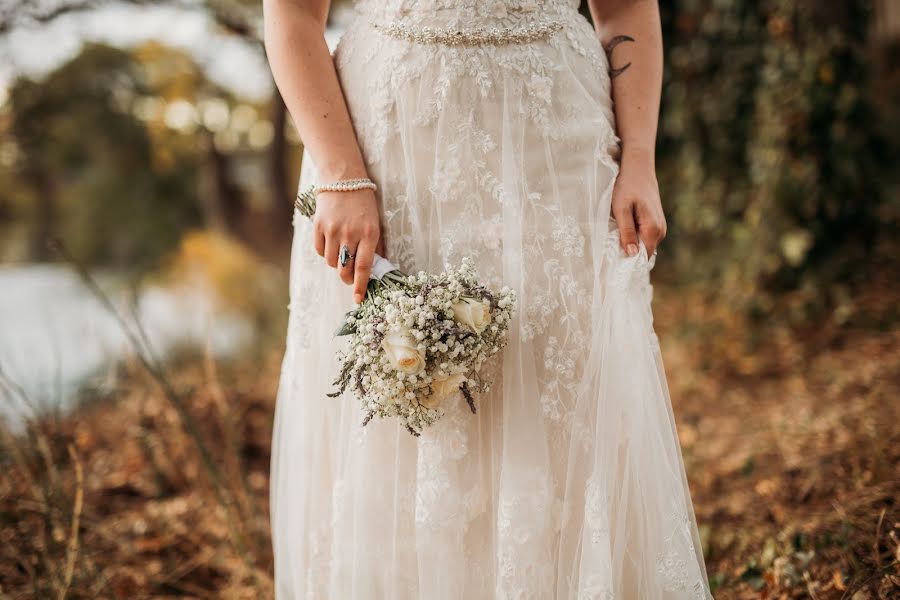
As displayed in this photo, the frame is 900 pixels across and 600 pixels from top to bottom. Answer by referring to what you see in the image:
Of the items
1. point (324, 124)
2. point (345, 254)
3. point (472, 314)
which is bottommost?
point (472, 314)

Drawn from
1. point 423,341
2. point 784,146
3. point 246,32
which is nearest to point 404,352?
point 423,341

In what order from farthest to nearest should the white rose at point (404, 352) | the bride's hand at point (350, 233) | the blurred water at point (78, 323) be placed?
1. the blurred water at point (78, 323)
2. the bride's hand at point (350, 233)
3. the white rose at point (404, 352)

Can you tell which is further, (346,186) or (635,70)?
(635,70)

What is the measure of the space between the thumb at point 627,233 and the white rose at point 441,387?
0.42 meters

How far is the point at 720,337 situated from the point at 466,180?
3.60 m

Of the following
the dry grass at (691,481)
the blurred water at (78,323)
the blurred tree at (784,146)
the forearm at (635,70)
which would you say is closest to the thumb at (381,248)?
the forearm at (635,70)

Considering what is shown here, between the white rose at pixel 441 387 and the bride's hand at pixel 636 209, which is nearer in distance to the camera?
the white rose at pixel 441 387

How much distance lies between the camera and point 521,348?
4.14 ft

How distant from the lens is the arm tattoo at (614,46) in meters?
1.44

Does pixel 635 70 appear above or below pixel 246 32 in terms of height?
below

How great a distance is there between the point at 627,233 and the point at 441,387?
0.48 metres

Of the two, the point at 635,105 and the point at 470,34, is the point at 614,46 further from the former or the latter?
the point at 470,34

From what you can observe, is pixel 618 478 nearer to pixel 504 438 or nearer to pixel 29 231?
pixel 504 438

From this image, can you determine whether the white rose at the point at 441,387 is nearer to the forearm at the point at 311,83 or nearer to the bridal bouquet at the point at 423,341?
the bridal bouquet at the point at 423,341
